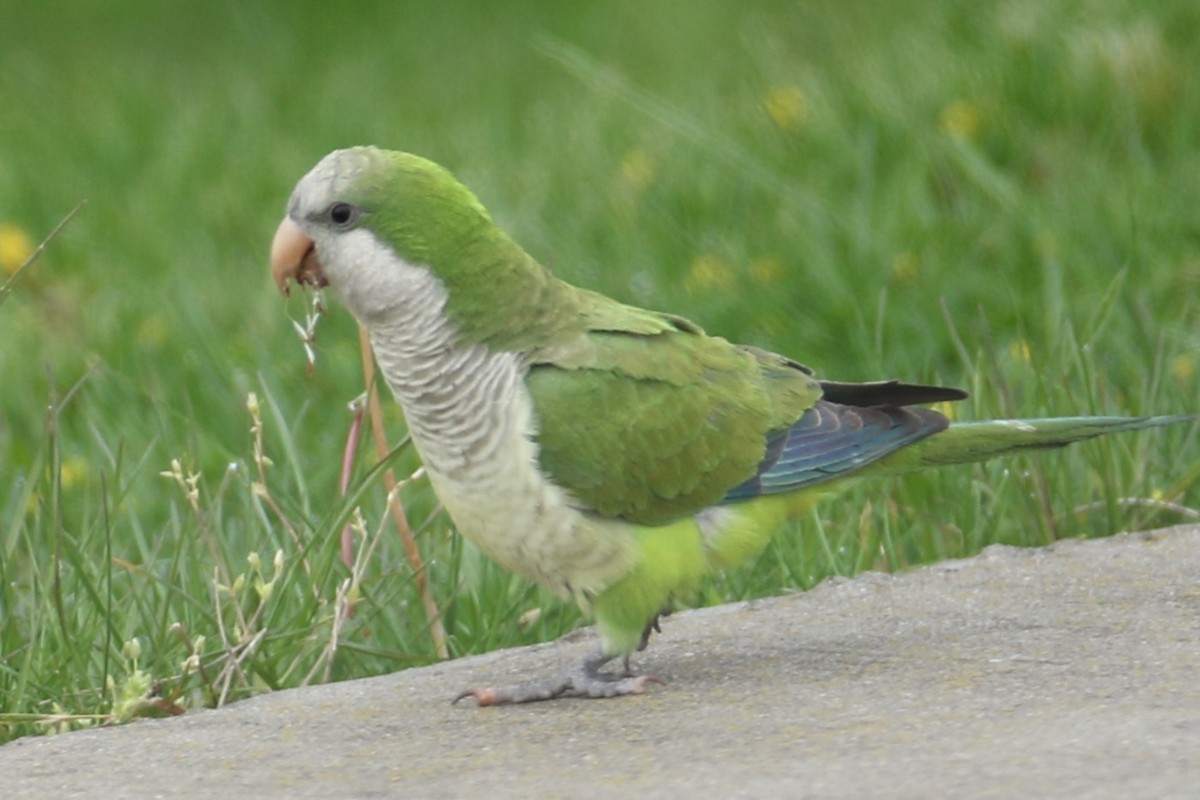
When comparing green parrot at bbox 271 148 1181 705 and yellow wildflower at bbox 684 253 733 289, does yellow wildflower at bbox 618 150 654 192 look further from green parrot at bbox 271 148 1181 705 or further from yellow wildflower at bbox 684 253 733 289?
green parrot at bbox 271 148 1181 705

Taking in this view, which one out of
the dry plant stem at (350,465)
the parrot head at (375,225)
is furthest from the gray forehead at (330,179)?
the dry plant stem at (350,465)

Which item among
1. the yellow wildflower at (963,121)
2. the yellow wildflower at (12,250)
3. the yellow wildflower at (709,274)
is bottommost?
the yellow wildflower at (709,274)

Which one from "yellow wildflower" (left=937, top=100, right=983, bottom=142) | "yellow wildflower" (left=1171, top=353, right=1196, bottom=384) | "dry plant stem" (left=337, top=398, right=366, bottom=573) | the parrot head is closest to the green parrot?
the parrot head

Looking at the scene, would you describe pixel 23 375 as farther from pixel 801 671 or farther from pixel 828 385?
pixel 801 671

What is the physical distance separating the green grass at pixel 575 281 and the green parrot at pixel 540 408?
1.37 ft

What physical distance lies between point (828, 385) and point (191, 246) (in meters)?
3.52

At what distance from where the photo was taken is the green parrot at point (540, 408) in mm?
3055

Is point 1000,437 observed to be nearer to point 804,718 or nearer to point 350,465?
point 804,718

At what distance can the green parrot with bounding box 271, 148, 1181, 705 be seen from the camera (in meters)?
3.05

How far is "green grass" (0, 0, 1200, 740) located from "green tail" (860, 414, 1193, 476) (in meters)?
0.36

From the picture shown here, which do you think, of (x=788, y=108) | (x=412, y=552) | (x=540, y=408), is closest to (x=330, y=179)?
(x=540, y=408)

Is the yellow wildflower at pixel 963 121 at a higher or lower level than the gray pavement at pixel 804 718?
higher

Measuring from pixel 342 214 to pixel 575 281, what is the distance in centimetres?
244

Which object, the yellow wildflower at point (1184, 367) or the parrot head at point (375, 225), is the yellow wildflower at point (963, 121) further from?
the parrot head at point (375, 225)
